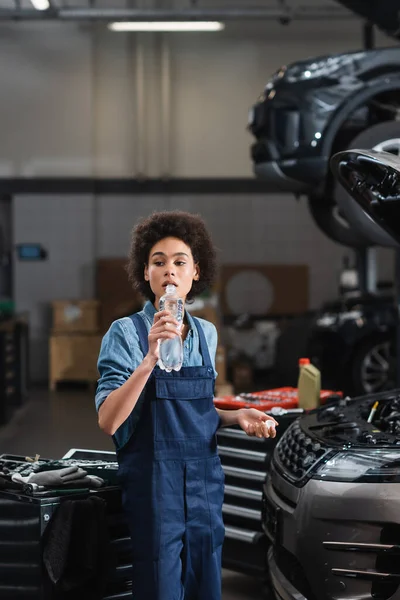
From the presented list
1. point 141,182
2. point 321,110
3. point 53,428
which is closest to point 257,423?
point 321,110

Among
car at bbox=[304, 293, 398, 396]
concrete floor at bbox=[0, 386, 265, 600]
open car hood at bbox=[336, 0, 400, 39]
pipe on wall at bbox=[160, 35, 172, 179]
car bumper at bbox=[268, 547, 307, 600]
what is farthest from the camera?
pipe on wall at bbox=[160, 35, 172, 179]

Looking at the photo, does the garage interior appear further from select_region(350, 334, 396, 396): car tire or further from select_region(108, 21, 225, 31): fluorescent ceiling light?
select_region(350, 334, 396, 396): car tire

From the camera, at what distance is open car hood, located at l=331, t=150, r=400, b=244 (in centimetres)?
313

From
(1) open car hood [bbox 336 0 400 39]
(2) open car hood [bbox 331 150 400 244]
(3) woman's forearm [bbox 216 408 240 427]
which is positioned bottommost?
(3) woman's forearm [bbox 216 408 240 427]

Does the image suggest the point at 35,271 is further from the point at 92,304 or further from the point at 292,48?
the point at 292,48

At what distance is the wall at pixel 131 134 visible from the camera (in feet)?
37.7

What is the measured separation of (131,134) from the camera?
11.9m

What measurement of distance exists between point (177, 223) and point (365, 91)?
4.41 meters

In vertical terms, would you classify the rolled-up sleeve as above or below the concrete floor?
above

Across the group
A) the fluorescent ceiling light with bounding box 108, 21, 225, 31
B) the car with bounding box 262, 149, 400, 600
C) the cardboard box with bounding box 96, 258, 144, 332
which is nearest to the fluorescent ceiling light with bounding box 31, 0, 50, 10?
the fluorescent ceiling light with bounding box 108, 21, 225, 31

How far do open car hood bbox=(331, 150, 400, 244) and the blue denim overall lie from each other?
1.07m

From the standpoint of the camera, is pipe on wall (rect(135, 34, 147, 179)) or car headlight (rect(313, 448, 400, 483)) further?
pipe on wall (rect(135, 34, 147, 179))

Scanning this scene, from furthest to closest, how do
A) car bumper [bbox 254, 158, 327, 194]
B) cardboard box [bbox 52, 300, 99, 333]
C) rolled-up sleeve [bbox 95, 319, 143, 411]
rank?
cardboard box [bbox 52, 300, 99, 333] → car bumper [bbox 254, 158, 327, 194] → rolled-up sleeve [bbox 95, 319, 143, 411]

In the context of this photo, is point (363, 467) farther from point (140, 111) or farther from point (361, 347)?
point (140, 111)
